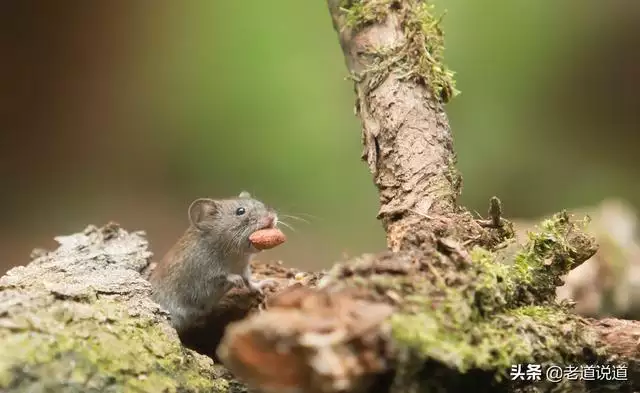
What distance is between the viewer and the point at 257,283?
3.15m

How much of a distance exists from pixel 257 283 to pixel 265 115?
2891 mm

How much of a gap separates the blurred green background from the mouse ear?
2238 millimetres

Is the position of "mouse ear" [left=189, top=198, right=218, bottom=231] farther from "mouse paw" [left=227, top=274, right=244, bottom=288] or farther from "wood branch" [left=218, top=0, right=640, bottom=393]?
"wood branch" [left=218, top=0, right=640, bottom=393]

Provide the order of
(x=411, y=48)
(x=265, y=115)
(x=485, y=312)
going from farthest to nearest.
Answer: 1. (x=265, y=115)
2. (x=411, y=48)
3. (x=485, y=312)

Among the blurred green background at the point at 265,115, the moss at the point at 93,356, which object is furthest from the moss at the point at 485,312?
the blurred green background at the point at 265,115

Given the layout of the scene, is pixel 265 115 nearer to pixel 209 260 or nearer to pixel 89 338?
pixel 209 260

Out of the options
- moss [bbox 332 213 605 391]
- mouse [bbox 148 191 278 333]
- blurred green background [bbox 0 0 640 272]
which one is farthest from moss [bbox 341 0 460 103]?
blurred green background [bbox 0 0 640 272]

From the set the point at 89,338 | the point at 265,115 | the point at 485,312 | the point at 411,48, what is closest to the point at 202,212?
the point at 411,48

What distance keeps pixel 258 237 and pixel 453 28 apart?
299 centimetres

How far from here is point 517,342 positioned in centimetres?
182

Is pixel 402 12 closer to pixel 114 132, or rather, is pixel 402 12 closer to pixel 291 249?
pixel 291 249

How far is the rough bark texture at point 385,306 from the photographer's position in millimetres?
1543

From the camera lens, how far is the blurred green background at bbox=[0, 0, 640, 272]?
5.59 metres

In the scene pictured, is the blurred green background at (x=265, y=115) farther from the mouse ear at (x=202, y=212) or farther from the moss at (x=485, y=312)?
the moss at (x=485, y=312)
